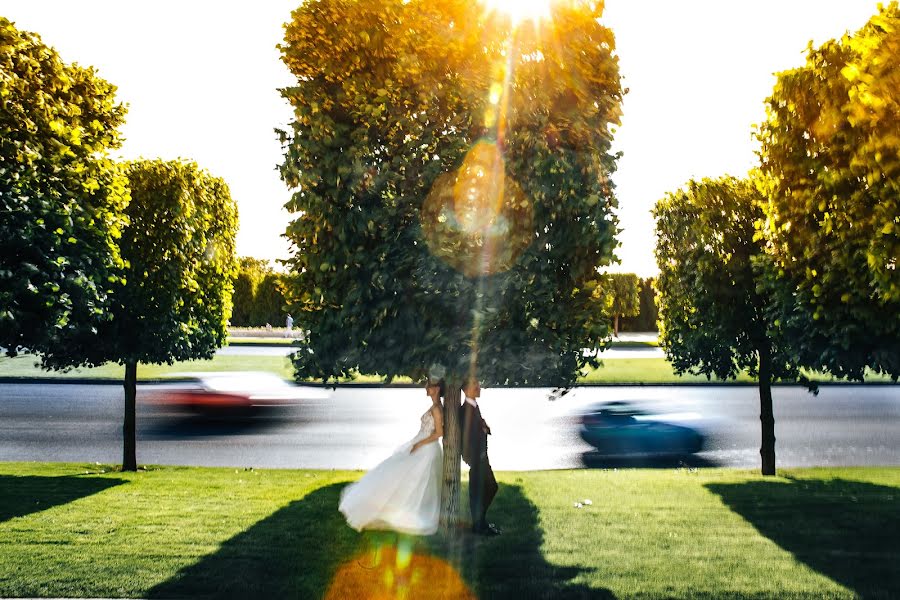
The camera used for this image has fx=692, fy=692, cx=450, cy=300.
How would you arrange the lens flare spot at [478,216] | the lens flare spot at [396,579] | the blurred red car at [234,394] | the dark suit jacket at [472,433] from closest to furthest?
the lens flare spot at [396,579] → the lens flare spot at [478,216] → the dark suit jacket at [472,433] → the blurred red car at [234,394]

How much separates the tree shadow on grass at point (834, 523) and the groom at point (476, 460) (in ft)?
9.47

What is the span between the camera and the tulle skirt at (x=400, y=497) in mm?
6723

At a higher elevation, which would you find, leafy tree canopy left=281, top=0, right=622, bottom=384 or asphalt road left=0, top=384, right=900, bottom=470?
leafy tree canopy left=281, top=0, right=622, bottom=384

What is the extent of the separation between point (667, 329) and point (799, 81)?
5517 mm

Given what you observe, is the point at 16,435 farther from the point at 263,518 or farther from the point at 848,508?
the point at 848,508

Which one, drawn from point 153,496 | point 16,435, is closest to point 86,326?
point 153,496

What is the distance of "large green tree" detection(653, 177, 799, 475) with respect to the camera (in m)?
10.1

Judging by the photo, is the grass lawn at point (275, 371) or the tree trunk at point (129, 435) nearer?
the tree trunk at point (129, 435)

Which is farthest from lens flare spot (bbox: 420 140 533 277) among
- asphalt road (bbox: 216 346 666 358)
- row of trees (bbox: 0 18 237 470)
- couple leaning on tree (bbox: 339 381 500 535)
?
asphalt road (bbox: 216 346 666 358)

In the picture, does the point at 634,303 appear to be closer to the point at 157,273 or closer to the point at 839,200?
the point at 157,273

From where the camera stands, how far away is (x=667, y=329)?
38.4ft

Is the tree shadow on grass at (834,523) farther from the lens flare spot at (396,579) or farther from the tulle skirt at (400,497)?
the tulle skirt at (400,497)

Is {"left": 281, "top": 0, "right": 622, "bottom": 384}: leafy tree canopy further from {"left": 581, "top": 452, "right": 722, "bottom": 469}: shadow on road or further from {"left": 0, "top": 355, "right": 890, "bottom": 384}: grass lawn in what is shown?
{"left": 0, "top": 355, "right": 890, "bottom": 384}: grass lawn

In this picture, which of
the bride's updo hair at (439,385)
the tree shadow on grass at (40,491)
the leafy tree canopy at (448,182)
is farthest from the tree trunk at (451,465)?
the tree shadow on grass at (40,491)
